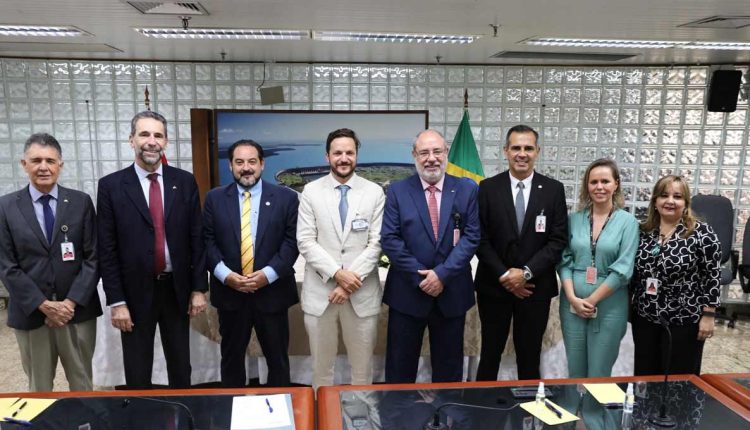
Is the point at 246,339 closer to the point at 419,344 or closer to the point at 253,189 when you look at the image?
the point at 253,189

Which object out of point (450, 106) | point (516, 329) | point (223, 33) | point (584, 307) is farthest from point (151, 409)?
point (450, 106)

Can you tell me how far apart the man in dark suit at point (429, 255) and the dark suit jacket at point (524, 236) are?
0.12 meters

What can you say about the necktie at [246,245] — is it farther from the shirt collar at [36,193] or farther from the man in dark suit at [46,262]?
the shirt collar at [36,193]

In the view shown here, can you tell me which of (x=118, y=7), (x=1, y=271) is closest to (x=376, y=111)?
(x=118, y=7)

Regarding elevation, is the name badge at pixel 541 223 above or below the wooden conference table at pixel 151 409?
above

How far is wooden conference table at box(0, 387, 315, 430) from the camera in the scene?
162 cm

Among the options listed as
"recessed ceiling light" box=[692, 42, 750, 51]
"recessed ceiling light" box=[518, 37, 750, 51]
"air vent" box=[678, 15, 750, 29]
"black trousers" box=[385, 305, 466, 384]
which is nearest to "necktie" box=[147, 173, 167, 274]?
"black trousers" box=[385, 305, 466, 384]

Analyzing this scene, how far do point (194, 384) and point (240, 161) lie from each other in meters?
1.73

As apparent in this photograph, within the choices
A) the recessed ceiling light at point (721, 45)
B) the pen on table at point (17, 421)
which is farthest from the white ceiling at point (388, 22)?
the pen on table at point (17, 421)

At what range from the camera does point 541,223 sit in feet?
9.16

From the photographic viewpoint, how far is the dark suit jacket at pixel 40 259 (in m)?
2.50

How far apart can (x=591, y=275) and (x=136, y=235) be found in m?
2.35

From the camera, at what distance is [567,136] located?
18.7ft

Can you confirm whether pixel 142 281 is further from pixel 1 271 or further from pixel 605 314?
pixel 605 314
